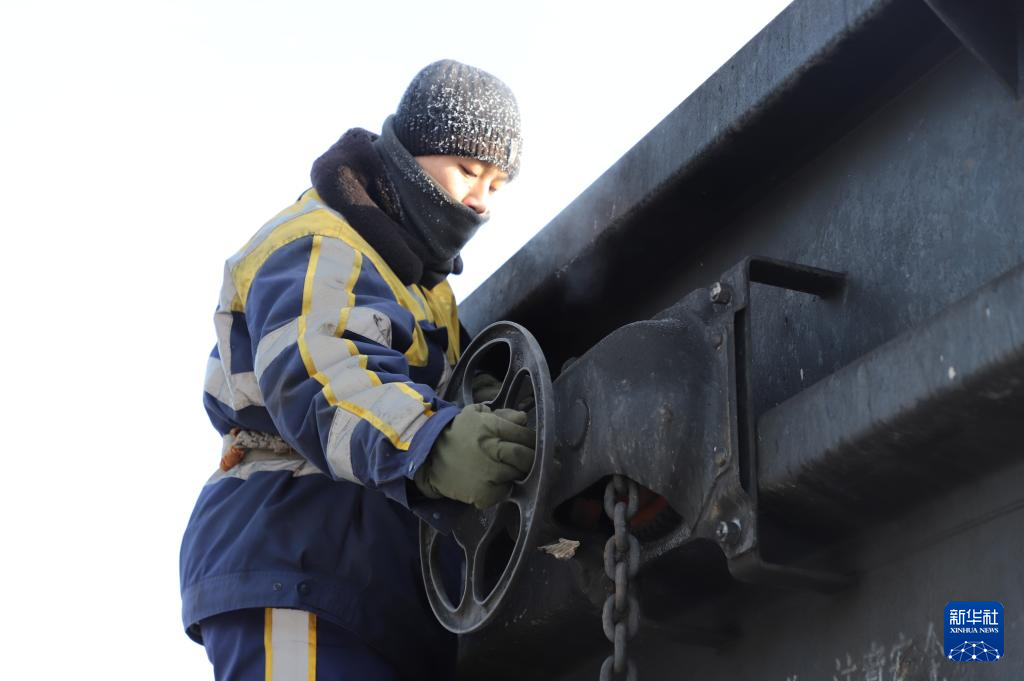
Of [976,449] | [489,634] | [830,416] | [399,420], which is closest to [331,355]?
[399,420]

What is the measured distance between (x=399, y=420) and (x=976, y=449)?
1.00 m

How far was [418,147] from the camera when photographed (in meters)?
3.32

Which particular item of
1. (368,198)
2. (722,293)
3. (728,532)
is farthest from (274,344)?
(728,532)

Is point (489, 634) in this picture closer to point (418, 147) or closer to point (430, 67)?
point (418, 147)

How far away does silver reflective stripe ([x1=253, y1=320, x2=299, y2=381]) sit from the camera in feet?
8.96

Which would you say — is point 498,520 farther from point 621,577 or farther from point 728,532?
point 728,532

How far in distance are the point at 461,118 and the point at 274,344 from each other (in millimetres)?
833

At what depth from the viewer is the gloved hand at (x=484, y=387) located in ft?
9.96

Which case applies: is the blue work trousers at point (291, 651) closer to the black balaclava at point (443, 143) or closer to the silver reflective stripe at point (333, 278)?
the silver reflective stripe at point (333, 278)

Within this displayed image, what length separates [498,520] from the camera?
8.50ft

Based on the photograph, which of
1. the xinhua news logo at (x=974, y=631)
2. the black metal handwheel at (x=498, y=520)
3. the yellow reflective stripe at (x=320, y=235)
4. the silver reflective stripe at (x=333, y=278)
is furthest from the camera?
the yellow reflective stripe at (x=320, y=235)

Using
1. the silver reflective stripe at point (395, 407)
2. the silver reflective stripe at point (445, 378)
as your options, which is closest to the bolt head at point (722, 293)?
the silver reflective stripe at point (395, 407)

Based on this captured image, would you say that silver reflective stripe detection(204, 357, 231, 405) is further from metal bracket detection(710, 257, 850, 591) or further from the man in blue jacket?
metal bracket detection(710, 257, 850, 591)

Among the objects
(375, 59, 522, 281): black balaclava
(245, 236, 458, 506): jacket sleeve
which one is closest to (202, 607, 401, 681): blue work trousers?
(245, 236, 458, 506): jacket sleeve
